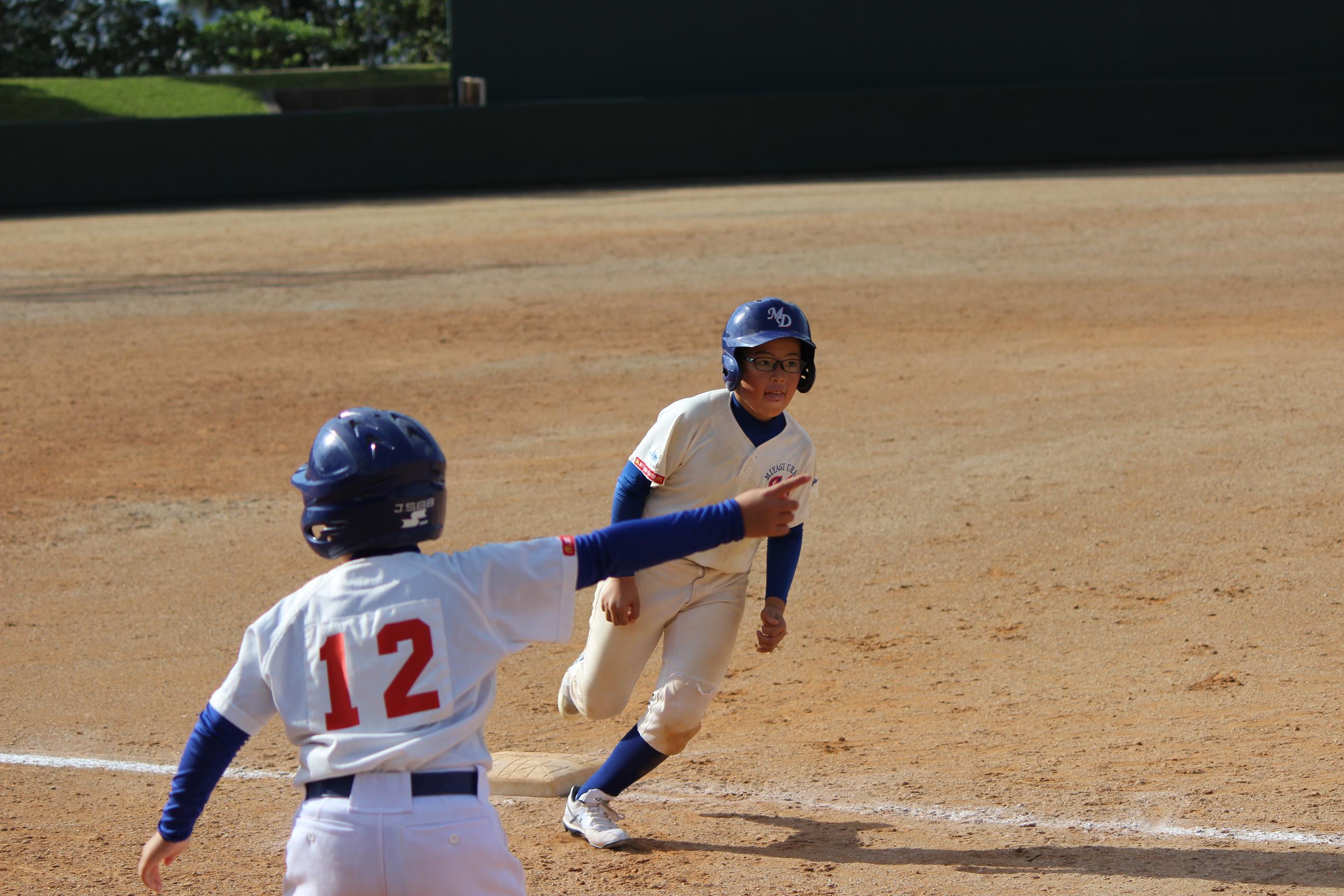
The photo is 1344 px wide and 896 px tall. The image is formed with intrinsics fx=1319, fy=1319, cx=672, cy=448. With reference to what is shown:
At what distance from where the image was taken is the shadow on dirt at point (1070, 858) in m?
3.86

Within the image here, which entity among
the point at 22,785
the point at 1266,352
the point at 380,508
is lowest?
the point at 22,785

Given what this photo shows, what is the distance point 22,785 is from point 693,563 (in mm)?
2741

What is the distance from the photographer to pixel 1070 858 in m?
4.06

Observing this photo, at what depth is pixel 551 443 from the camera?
9.67m

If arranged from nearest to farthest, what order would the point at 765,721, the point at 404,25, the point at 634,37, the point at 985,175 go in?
the point at 765,721, the point at 985,175, the point at 634,37, the point at 404,25

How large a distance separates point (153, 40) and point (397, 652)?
42.4 m

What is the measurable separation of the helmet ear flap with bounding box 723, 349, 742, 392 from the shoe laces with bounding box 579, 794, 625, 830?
143 centimetres

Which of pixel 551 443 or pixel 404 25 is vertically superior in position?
pixel 404 25

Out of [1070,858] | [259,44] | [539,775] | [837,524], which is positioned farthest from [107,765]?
[259,44]

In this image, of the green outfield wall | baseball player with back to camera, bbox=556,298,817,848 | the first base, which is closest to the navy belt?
baseball player with back to camera, bbox=556,298,817,848

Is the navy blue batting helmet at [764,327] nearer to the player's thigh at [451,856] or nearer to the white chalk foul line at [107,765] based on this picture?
the player's thigh at [451,856]

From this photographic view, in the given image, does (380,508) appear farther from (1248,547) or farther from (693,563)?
(1248,547)

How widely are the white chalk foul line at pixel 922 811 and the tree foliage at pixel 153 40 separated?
37085mm

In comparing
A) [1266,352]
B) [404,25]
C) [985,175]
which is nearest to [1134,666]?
[1266,352]
